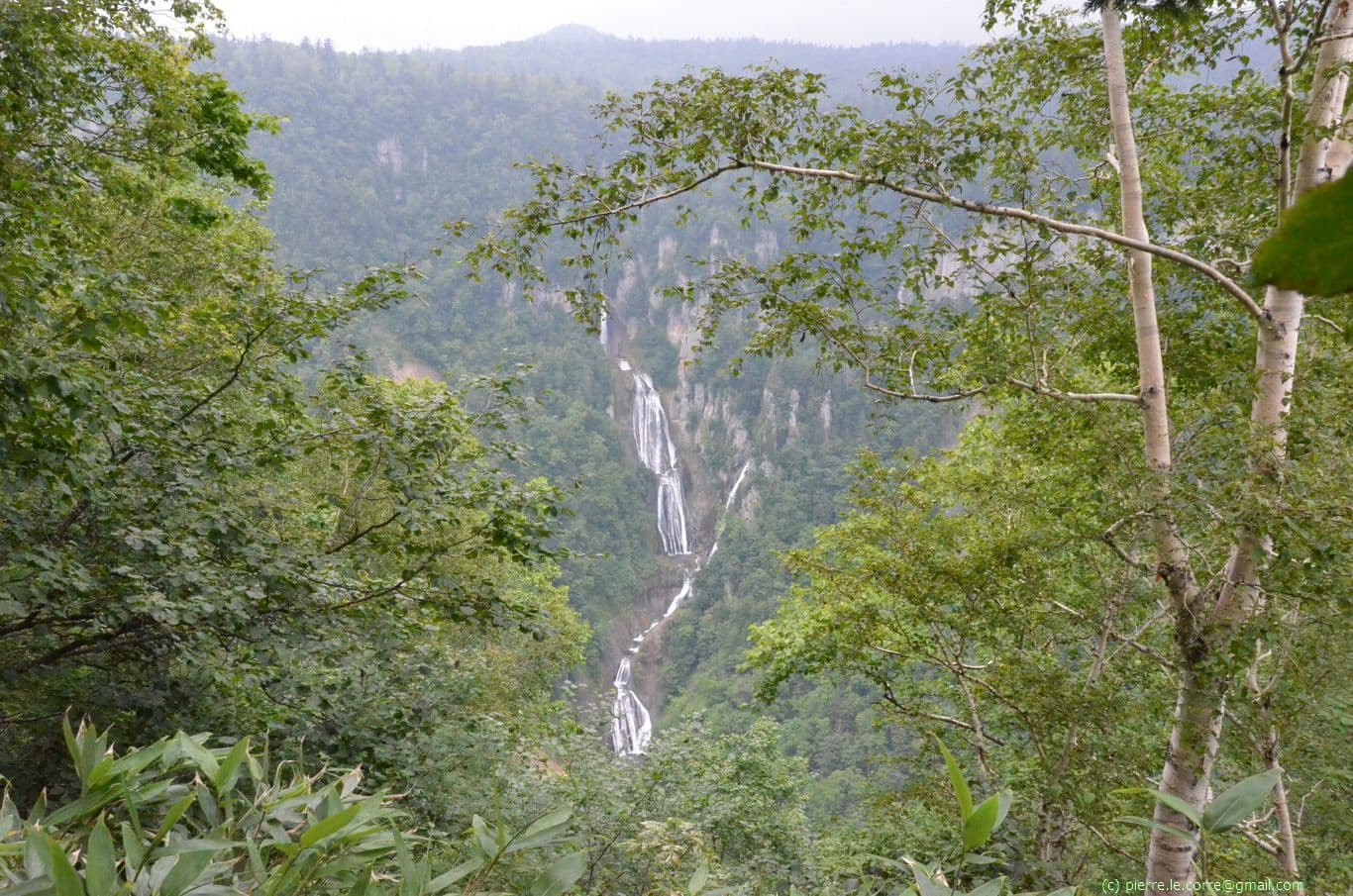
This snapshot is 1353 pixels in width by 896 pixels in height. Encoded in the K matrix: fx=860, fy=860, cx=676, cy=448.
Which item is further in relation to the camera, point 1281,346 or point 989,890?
point 1281,346

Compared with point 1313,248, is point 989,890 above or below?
below

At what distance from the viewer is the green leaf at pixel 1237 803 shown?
3.38 feet

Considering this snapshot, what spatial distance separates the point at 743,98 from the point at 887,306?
133 cm

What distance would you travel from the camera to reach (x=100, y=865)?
101cm

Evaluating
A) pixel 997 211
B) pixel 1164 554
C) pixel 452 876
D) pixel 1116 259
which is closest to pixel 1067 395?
pixel 1164 554

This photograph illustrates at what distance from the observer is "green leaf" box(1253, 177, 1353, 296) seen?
214mm

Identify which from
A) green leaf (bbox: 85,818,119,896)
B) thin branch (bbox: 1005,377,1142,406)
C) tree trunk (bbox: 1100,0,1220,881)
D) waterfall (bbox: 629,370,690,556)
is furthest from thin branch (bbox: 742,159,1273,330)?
waterfall (bbox: 629,370,690,556)

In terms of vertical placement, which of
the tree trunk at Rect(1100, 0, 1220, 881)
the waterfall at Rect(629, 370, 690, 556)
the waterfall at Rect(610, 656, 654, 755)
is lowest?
the waterfall at Rect(610, 656, 654, 755)

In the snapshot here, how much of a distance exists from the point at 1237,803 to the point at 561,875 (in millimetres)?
913

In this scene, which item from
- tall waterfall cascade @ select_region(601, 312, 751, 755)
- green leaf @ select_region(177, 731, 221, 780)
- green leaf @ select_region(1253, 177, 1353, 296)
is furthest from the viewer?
tall waterfall cascade @ select_region(601, 312, 751, 755)

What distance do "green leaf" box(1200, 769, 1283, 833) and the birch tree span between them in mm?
2902

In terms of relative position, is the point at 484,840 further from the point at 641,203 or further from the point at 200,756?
the point at 641,203

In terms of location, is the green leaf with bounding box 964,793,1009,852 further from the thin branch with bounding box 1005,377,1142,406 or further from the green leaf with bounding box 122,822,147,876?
the thin branch with bounding box 1005,377,1142,406

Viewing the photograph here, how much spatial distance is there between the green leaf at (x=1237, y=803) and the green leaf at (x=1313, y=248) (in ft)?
3.37
